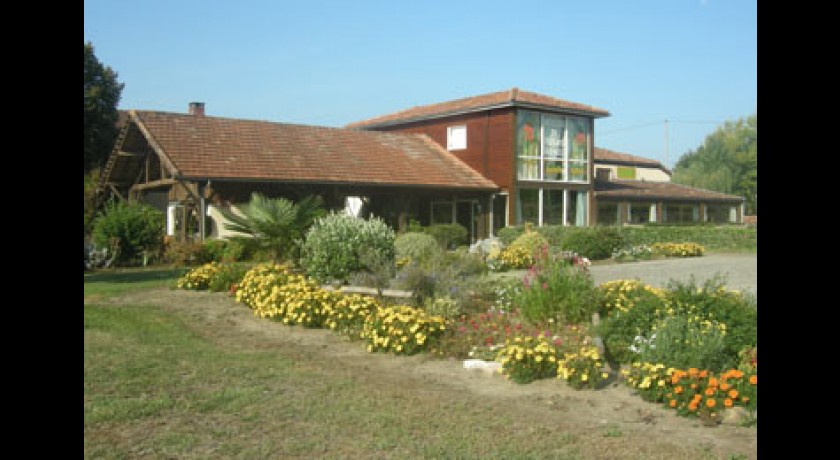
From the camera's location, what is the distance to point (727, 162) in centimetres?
7569

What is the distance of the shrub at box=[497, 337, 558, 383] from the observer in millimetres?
6629

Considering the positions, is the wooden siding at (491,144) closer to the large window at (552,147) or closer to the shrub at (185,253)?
the large window at (552,147)

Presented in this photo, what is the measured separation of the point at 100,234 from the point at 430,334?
1435 centimetres

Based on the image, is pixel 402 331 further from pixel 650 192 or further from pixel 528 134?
pixel 650 192

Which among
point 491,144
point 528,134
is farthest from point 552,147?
point 491,144

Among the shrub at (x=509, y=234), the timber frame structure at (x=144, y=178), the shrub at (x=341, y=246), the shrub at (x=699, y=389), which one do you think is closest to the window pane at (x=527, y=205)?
the shrub at (x=509, y=234)

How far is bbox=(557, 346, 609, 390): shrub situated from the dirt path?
110 mm

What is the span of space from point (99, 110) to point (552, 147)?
72.7ft

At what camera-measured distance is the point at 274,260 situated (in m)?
14.4

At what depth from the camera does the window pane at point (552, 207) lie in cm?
2998

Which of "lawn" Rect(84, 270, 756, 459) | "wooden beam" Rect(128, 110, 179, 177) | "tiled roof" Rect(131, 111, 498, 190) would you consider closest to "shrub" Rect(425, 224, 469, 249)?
"tiled roof" Rect(131, 111, 498, 190)

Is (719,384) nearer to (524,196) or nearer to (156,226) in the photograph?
(156,226)

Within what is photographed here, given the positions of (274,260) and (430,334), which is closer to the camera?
(430,334)
